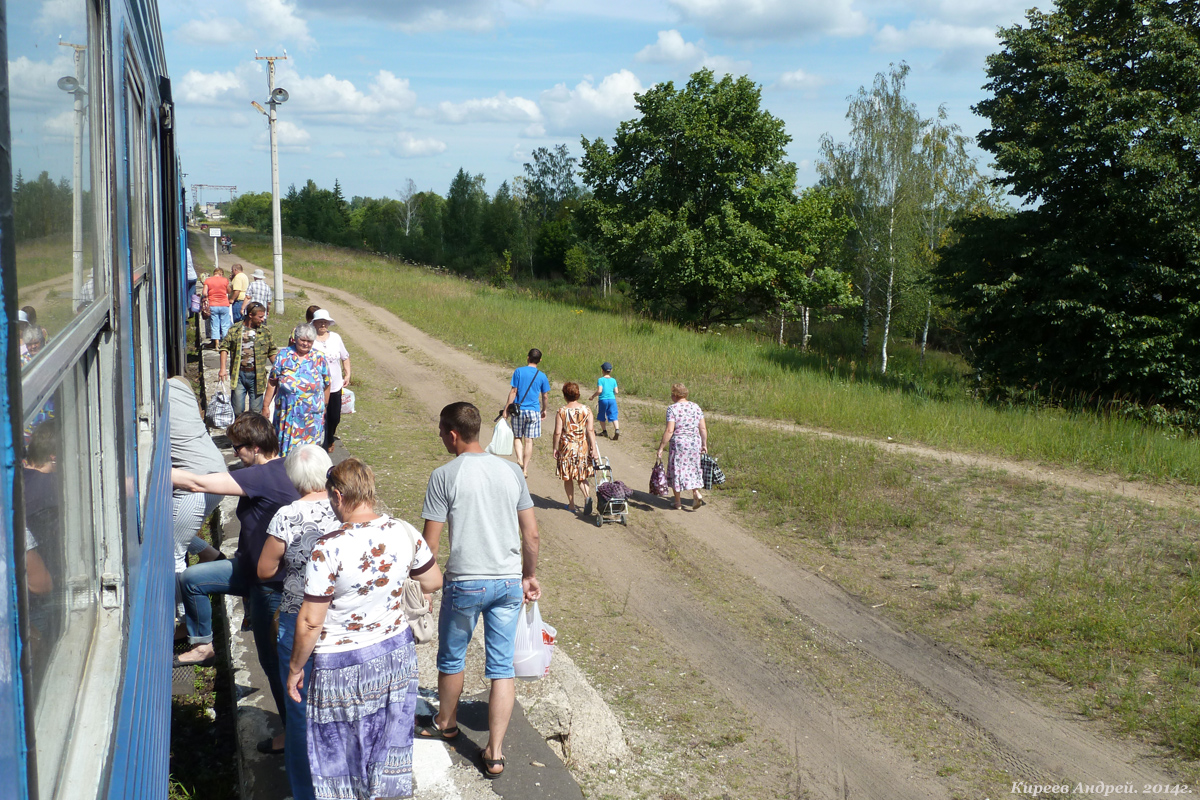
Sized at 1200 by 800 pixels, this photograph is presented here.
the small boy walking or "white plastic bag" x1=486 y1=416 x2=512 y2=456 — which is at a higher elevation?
"white plastic bag" x1=486 y1=416 x2=512 y2=456

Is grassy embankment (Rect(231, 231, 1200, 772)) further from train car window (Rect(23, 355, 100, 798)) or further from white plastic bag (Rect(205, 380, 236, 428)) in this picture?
train car window (Rect(23, 355, 100, 798))

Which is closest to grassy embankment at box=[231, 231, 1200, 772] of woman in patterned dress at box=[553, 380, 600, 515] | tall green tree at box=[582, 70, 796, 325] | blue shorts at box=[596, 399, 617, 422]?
blue shorts at box=[596, 399, 617, 422]

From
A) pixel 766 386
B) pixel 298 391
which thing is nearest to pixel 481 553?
pixel 298 391

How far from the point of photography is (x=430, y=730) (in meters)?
4.51

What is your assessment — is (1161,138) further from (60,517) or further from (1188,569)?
(60,517)

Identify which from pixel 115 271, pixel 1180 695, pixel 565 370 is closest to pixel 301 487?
pixel 115 271

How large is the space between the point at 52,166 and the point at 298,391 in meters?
6.78

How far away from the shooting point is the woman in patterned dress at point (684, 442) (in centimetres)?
1025

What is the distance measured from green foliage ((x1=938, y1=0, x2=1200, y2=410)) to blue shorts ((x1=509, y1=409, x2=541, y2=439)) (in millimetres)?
11698

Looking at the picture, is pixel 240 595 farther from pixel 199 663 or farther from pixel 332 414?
pixel 332 414

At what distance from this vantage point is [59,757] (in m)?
1.24

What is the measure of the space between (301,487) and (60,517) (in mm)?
2416

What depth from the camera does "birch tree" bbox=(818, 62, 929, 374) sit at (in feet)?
105

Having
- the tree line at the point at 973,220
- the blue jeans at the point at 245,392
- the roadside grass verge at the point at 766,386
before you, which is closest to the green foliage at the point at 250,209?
the tree line at the point at 973,220
